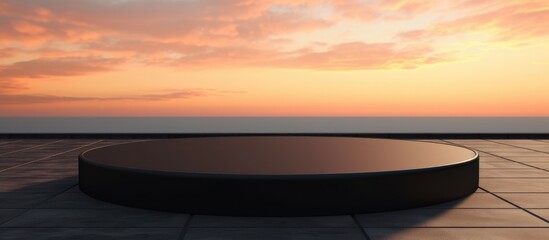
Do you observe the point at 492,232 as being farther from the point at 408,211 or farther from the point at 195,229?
the point at 195,229

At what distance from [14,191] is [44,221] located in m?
2.93

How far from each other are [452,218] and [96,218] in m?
5.02

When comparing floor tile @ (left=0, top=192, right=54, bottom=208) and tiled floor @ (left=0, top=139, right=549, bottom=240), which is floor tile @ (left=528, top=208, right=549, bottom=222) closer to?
tiled floor @ (left=0, top=139, right=549, bottom=240)

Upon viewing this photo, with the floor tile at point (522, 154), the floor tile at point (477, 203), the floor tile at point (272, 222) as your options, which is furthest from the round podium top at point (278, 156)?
the floor tile at point (522, 154)

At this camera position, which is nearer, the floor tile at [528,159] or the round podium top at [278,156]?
the round podium top at [278,156]

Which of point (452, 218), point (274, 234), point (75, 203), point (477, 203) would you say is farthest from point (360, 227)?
point (75, 203)

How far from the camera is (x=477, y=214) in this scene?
8172 millimetres

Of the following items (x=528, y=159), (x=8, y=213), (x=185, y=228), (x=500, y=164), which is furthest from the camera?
(x=528, y=159)

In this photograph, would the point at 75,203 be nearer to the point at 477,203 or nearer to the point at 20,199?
the point at 20,199

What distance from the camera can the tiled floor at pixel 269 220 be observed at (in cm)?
701

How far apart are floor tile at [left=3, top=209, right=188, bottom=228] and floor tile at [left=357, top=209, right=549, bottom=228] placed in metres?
2.75

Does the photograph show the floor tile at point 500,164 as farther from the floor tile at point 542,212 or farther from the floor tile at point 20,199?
the floor tile at point 20,199

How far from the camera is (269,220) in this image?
305 inches

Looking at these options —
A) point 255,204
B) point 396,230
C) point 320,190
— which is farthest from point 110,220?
point 396,230
